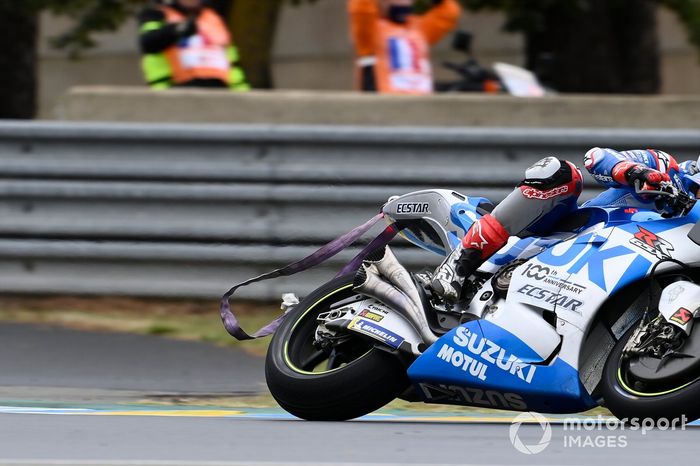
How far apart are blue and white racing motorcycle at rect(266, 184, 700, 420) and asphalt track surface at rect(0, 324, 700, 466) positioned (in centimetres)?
13

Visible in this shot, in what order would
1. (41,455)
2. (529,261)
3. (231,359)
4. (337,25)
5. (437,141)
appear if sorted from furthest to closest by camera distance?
(337,25) < (437,141) < (231,359) < (529,261) < (41,455)

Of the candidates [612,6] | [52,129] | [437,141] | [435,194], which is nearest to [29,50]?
[612,6]

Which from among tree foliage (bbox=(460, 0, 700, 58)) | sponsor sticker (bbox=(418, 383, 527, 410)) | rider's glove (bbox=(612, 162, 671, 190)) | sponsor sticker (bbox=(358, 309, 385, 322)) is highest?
rider's glove (bbox=(612, 162, 671, 190))

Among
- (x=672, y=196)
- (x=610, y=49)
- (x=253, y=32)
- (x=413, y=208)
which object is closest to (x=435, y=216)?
(x=413, y=208)

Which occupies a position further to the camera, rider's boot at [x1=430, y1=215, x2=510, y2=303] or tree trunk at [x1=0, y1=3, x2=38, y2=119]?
tree trunk at [x1=0, y1=3, x2=38, y2=119]

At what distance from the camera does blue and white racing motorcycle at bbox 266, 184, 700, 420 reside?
210 inches

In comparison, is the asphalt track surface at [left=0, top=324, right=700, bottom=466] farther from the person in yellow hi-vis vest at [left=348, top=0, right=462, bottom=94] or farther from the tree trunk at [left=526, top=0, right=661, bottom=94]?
the tree trunk at [left=526, top=0, right=661, bottom=94]

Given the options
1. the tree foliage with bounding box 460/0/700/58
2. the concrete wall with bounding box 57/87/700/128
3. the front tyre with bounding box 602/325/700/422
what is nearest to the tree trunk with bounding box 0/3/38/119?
the tree foliage with bounding box 460/0/700/58

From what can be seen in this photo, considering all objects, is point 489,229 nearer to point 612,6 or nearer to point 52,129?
point 52,129

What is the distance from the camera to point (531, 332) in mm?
5586

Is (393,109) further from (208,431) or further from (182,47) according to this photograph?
(208,431)

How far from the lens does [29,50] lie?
15508 millimetres

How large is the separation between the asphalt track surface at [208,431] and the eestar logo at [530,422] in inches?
1.3

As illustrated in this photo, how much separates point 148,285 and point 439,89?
17.9 ft
